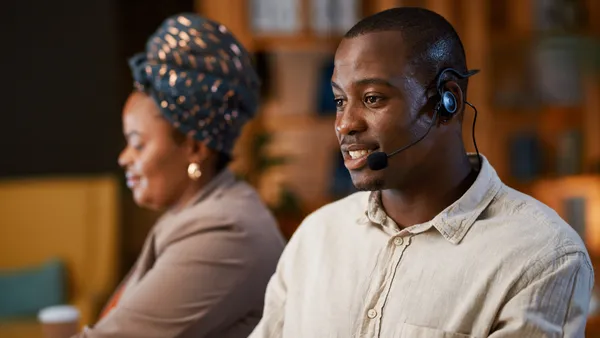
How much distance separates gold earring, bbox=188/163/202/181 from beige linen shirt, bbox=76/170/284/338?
98mm

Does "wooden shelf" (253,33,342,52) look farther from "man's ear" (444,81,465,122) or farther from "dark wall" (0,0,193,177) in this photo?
"man's ear" (444,81,465,122)

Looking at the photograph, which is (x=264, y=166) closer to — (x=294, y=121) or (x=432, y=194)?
(x=294, y=121)

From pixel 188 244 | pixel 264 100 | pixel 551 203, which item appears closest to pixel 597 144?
pixel 551 203

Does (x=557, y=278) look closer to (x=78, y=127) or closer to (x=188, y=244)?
(x=188, y=244)

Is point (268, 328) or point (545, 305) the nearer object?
point (545, 305)

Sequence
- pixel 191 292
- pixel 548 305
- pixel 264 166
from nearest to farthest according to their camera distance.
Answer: pixel 548 305, pixel 191 292, pixel 264 166

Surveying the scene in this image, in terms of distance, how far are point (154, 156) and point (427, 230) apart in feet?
2.86

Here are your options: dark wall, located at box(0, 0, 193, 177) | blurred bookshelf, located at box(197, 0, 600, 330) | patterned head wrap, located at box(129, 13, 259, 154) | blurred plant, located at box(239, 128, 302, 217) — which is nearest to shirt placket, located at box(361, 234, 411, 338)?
patterned head wrap, located at box(129, 13, 259, 154)

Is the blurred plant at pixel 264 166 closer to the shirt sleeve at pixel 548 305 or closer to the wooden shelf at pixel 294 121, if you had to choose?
the wooden shelf at pixel 294 121

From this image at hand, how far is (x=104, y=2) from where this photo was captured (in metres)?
5.57

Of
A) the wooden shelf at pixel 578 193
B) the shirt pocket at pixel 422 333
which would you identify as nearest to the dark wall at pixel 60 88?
the wooden shelf at pixel 578 193

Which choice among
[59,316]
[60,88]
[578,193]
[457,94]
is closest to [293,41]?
[60,88]

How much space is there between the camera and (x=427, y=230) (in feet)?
4.26

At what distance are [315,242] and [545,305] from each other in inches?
16.1
